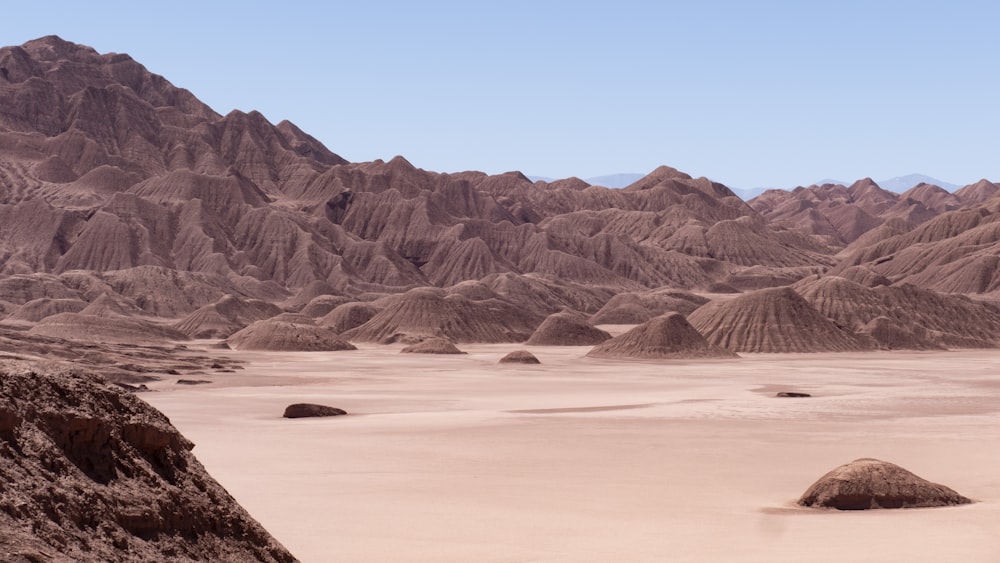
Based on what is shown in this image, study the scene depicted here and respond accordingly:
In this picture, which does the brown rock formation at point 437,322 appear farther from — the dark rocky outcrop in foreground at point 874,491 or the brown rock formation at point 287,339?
the dark rocky outcrop in foreground at point 874,491

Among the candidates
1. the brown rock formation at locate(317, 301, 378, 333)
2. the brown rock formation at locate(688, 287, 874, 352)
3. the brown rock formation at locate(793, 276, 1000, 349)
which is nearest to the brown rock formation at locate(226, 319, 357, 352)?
the brown rock formation at locate(317, 301, 378, 333)

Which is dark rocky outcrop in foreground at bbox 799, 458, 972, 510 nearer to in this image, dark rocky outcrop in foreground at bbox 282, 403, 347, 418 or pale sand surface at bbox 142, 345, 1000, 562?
pale sand surface at bbox 142, 345, 1000, 562

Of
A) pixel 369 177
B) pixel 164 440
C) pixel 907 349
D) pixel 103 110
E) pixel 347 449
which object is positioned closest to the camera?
pixel 164 440

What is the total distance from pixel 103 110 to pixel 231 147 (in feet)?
70.1

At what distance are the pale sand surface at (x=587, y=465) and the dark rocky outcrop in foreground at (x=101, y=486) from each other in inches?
93.1

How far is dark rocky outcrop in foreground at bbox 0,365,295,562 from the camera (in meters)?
6.94

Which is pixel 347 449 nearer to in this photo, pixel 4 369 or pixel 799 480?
pixel 799 480

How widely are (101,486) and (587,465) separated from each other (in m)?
12.4

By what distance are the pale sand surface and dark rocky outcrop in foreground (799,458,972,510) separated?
37 cm

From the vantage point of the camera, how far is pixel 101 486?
7.69 meters

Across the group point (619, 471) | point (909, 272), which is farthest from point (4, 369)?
point (909, 272)

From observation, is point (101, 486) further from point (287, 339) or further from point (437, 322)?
point (437, 322)

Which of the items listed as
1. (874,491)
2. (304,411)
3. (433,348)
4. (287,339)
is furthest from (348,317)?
(874,491)

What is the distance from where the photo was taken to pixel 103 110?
18412 centimetres
